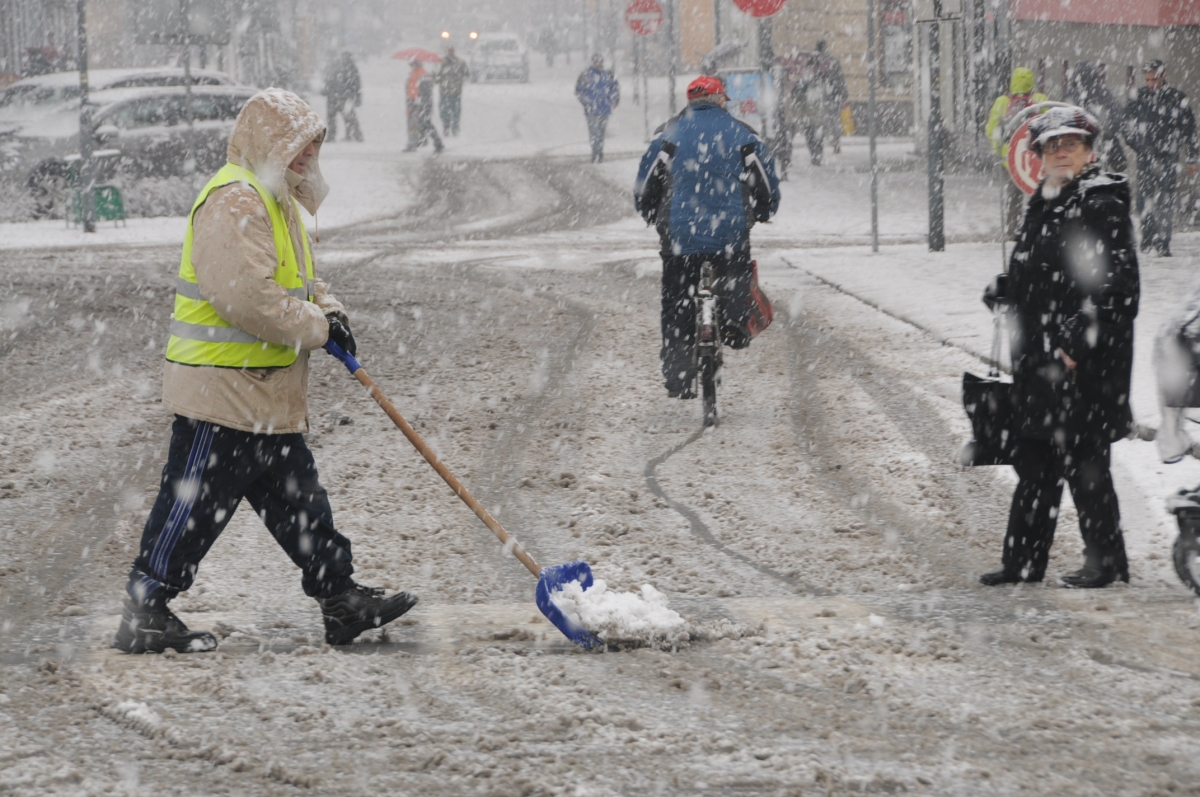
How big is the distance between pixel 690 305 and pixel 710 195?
683 millimetres

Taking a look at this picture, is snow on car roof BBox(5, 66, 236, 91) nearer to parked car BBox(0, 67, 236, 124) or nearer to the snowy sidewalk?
parked car BBox(0, 67, 236, 124)

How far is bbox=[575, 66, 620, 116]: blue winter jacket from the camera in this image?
27.9 metres

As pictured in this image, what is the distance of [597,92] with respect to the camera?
28.0 meters

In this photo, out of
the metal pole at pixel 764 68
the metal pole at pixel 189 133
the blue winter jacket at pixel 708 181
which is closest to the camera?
the blue winter jacket at pixel 708 181

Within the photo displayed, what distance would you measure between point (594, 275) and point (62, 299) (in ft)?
15.7

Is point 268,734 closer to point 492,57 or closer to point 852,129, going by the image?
point 852,129

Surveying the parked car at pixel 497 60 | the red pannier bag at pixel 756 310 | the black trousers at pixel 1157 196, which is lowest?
the red pannier bag at pixel 756 310

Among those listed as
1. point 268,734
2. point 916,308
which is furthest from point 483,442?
point 916,308

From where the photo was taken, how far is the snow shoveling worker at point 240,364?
4.47 metres

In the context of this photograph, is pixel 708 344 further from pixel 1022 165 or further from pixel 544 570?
pixel 544 570

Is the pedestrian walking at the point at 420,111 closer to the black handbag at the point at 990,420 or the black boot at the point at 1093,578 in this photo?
the black handbag at the point at 990,420

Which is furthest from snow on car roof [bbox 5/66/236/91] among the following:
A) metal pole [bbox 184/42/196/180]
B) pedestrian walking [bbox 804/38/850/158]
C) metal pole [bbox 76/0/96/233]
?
pedestrian walking [bbox 804/38/850/158]

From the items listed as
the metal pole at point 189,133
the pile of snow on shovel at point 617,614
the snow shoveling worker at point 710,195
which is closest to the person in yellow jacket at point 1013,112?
the snow shoveling worker at point 710,195

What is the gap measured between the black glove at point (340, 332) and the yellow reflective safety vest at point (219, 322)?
7.8 inches
